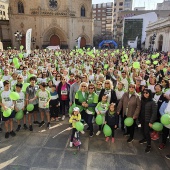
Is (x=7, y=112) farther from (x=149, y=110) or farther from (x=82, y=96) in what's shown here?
(x=149, y=110)

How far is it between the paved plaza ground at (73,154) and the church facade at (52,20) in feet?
108

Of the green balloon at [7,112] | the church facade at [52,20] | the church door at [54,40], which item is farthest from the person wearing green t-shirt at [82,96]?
the church door at [54,40]

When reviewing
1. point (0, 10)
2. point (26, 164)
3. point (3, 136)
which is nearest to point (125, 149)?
point (26, 164)

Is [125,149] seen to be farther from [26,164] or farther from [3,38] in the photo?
[3,38]

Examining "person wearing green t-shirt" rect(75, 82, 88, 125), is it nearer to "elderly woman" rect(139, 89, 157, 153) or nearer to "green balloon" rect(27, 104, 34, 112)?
"green balloon" rect(27, 104, 34, 112)

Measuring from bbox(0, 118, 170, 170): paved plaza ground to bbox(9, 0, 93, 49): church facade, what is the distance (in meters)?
33.0

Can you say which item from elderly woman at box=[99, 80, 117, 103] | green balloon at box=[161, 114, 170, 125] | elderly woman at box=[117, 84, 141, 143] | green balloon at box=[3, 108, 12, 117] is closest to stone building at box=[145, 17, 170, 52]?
elderly woman at box=[99, 80, 117, 103]

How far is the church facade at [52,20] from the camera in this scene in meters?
34.2

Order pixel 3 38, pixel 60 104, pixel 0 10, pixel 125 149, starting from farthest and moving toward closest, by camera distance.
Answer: pixel 0 10, pixel 3 38, pixel 60 104, pixel 125 149

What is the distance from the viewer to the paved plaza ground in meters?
3.92

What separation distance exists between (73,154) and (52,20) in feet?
118

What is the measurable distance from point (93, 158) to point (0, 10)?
203 feet

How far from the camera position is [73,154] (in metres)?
4.32

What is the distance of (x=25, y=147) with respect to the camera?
457 centimetres
